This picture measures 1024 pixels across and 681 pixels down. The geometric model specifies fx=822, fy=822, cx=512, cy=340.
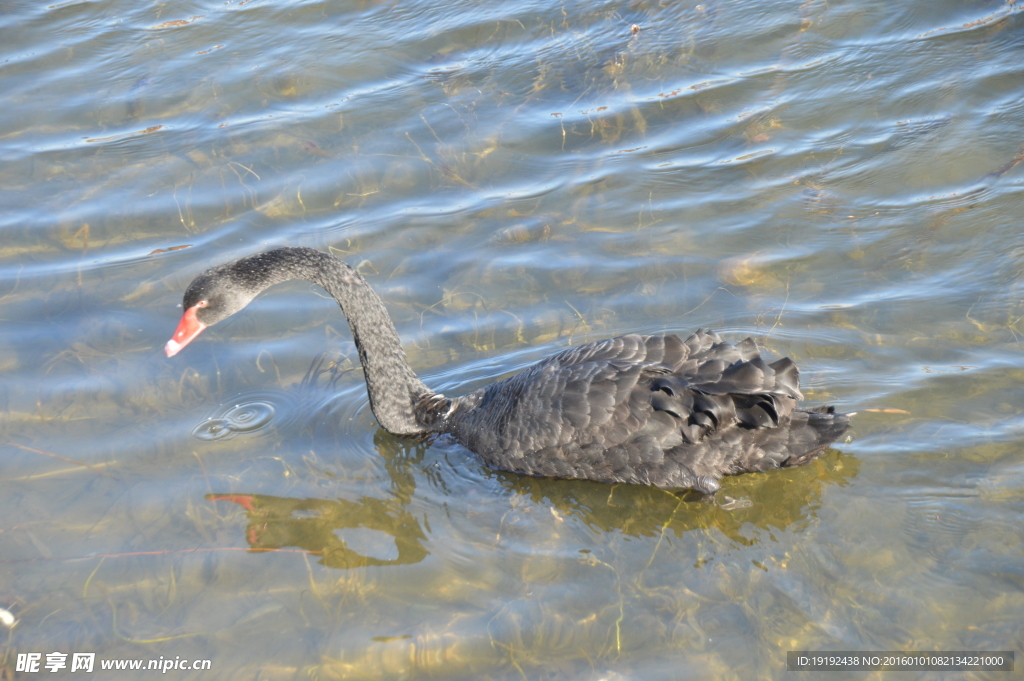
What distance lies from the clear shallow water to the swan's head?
2.61 feet

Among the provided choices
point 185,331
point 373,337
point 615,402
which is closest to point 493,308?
point 373,337

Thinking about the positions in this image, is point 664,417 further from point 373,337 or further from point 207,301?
point 207,301

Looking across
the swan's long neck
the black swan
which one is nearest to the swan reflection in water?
the black swan

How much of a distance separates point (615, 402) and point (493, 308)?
1.88m

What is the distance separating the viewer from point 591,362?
480 centimetres

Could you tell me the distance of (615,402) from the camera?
4602 millimetres

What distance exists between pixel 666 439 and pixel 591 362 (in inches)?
25.0

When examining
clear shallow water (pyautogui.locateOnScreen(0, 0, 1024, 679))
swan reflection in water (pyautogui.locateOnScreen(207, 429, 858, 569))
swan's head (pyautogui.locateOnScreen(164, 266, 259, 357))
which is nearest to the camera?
clear shallow water (pyautogui.locateOnScreen(0, 0, 1024, 679))

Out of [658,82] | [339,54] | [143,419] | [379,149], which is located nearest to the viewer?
[143,419]

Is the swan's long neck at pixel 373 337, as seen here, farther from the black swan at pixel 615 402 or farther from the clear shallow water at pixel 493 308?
the clear shallow water at pixel 493 308

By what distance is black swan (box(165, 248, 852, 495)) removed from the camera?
14.7 feet

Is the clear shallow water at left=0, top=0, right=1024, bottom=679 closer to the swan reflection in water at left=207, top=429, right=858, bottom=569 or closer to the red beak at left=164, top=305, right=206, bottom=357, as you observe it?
the swan reflection in water at left=207, top=429, right=858, bottom=569

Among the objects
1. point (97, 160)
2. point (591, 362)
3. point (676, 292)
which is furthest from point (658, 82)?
point (97, 160)

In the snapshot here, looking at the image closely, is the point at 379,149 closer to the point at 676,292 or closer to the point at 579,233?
the point at 579,233
